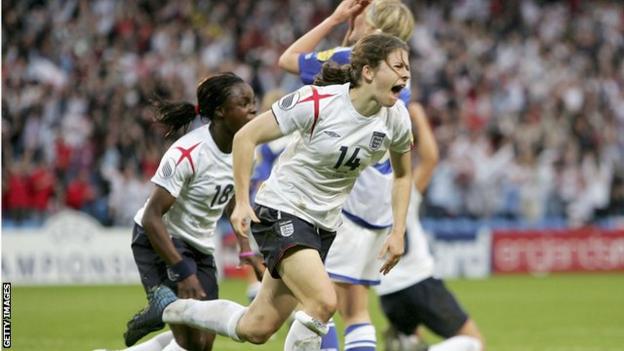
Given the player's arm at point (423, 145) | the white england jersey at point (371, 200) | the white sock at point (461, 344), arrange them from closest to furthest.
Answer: the white england jersey at point (371, 200) < the white sock at point (461, 344) < the player's arm at point (423, 145)

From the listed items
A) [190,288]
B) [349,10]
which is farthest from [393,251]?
[349,10]

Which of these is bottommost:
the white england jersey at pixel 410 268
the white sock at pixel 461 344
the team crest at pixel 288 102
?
the white sock at pixel 461 344

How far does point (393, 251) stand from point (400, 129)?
2.02 feet

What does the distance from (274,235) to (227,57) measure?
16.1 metres

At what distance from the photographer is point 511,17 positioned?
965 inches

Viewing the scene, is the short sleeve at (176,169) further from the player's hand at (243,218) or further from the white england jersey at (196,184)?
the player's hand at (243,218)

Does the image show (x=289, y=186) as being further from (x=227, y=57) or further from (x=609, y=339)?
(x=227, y=57)

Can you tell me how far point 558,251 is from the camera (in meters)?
19.8

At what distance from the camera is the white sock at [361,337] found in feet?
21.6

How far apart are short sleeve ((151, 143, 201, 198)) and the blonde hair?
1.23 m

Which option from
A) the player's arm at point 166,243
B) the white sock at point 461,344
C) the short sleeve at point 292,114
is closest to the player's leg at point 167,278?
the player's arm at point 166,243

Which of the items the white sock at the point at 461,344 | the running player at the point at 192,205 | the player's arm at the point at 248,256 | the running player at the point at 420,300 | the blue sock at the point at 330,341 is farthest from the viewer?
the running player at the point at 420,300

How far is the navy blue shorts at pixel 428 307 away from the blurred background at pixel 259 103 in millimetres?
10151
